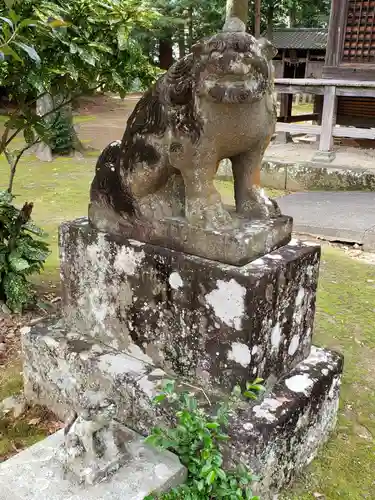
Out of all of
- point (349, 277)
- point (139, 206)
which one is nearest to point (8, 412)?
point (139, 206)

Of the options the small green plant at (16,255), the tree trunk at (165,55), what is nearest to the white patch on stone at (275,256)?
the small green plant at (16,255)

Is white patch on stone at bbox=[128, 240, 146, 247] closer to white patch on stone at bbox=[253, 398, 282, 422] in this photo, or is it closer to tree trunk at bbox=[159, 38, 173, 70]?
white patch on stone at bbox=[253, 398, 282, 422]

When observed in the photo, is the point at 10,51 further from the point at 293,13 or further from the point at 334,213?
the point at 293,13

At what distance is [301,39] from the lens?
21.4 metres

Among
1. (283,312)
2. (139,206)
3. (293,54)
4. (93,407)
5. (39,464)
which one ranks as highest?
(293,54)

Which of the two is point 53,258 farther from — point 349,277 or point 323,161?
point 323,161

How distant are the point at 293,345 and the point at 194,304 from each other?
575 millimetres

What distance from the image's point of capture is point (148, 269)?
2.56m

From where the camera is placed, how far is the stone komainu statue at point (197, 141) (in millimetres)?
2148

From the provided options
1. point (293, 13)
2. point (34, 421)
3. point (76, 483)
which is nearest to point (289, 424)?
Answer: point (76, 483)

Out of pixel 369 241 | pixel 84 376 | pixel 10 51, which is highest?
pixel 10 51

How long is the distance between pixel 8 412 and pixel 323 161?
6963 millimetres

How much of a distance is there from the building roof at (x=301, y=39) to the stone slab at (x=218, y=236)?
20.4 metres

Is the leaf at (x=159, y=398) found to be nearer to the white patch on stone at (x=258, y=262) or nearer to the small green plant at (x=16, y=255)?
the white patch on stone at (x=258, y=262)
